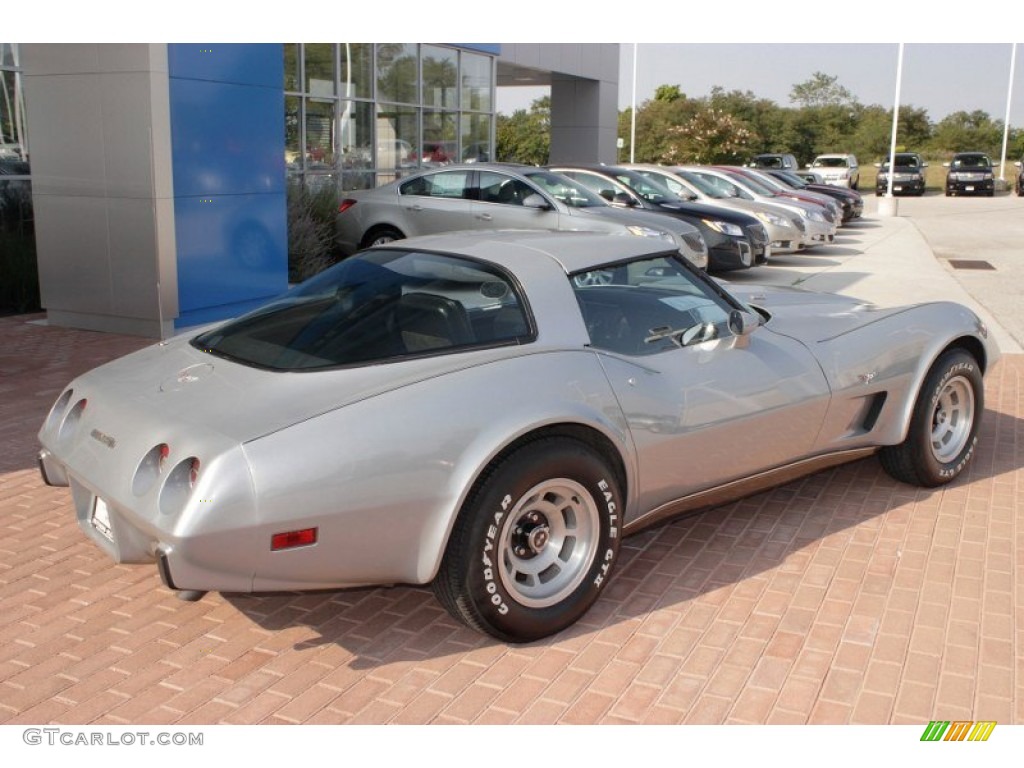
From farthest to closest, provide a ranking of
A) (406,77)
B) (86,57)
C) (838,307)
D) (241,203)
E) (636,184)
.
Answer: (406,77)
(636,184)
(241,203)
(86,57)
(838,307)

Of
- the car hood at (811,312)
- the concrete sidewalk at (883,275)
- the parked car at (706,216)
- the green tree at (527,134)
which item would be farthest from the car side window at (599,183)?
the green tree at (527,134)

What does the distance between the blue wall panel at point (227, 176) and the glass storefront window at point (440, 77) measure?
27.3ft

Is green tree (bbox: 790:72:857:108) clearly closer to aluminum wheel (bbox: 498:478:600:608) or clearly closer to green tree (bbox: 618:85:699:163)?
green tree (bbox: 618:85:699:163)

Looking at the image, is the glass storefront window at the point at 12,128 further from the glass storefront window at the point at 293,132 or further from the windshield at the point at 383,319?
the windshield at the point at 383,319

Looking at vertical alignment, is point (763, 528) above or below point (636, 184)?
below

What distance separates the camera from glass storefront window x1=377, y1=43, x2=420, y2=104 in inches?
666

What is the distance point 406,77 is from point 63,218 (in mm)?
9212

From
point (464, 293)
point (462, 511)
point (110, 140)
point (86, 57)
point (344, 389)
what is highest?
point (86, 57)

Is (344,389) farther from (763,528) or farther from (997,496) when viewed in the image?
(997,496)

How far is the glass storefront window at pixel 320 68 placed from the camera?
15.3m

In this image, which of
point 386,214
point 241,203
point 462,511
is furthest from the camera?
point 386,214

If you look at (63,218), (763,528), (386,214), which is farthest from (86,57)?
(763,528)

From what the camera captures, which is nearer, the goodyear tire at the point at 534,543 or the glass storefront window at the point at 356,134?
the goodyear tire at the point at 534,543

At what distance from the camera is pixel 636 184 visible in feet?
51.0
